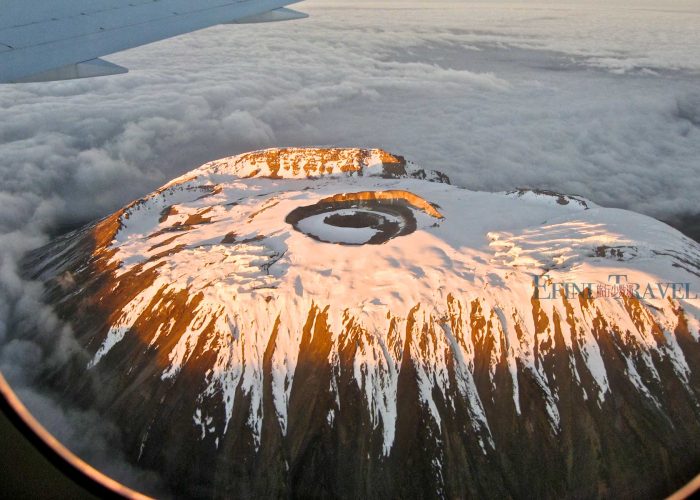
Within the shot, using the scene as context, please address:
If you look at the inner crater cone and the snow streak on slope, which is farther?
the inner crater cone

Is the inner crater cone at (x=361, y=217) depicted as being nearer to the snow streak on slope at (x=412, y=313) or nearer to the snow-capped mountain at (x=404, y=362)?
the snow-capped mountain at (x=404, y=362)

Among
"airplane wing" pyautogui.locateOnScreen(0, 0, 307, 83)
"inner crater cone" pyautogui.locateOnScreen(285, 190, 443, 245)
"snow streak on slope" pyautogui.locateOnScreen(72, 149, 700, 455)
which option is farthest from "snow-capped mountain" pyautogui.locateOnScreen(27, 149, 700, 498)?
"airplane wing" pyautogui.locateOnScreen(0, 0, 307, 83)

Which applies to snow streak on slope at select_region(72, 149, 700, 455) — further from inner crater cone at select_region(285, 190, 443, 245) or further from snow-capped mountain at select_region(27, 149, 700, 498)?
inner crater cone at select_region(285, 190, 443, 245)

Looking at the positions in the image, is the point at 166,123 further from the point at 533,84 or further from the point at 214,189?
the point at 533,84

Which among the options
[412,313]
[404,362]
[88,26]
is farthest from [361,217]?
[88,26]

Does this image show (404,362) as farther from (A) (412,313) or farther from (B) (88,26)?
(B) (88,26)
